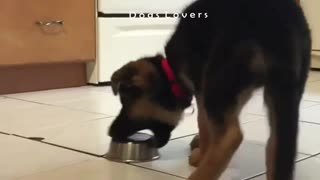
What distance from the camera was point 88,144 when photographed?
157 cm

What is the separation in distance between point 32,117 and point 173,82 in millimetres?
745

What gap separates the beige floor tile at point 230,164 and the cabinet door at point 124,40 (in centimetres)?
108

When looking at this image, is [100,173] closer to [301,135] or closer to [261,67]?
[261,67]

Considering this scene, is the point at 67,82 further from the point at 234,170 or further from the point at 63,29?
the point at 234,170

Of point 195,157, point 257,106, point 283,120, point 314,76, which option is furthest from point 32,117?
point 314,76

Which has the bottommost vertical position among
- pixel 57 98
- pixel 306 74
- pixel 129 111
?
pixel 57 98

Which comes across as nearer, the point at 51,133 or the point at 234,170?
the point at 234,170

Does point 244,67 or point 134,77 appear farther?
point 134,77

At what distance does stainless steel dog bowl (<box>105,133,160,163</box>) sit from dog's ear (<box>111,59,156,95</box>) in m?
0.15

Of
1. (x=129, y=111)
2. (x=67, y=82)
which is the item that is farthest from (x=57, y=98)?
(x=129, y=111)

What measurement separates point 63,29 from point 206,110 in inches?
57.4

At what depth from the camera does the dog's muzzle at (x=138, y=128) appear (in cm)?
138

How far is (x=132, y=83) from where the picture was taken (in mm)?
1340

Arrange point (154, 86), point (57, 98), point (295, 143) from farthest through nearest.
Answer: point (57, 98) → point (154, 86) → point (295, 143)
